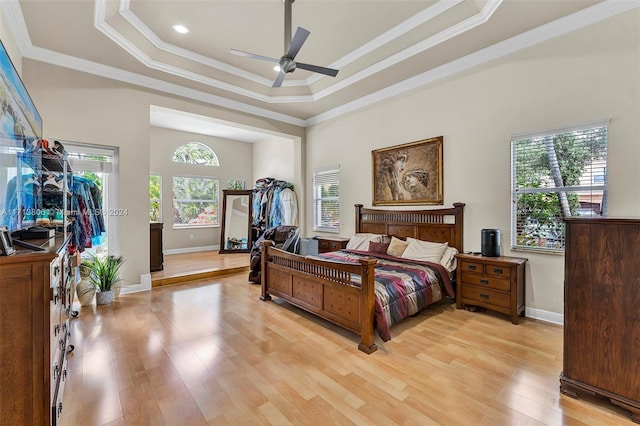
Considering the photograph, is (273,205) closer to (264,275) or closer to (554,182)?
(264,275)

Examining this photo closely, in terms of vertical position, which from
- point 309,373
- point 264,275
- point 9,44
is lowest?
point 309,373

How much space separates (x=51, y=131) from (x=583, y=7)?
6161mm

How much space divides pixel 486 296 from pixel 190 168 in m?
7.02

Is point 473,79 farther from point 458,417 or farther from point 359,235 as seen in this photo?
point 458,417

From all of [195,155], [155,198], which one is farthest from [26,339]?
[195,155]

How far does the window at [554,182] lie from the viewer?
2869 mm

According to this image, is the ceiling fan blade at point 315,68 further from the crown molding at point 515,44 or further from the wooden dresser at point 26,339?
the wooden dresser at point 26,339

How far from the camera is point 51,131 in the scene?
3604 millimetres

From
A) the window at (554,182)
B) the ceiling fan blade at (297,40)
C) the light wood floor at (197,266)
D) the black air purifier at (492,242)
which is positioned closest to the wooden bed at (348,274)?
the black air purifier at (492,242)

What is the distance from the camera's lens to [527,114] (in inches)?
129

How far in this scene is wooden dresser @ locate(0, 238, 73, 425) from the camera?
48.3 inches

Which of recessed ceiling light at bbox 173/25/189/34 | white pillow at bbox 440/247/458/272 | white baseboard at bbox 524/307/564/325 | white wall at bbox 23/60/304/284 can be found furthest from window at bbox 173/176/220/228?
white baseboard at bbox 524/307/564/325

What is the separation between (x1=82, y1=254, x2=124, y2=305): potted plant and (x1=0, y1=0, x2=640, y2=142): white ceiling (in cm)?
241

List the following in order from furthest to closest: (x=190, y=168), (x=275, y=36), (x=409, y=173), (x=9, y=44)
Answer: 1. (x=190, y=168)
2. (x=409, y=173)
3. (x=275, y=36)
4. (x=9, y=44)
